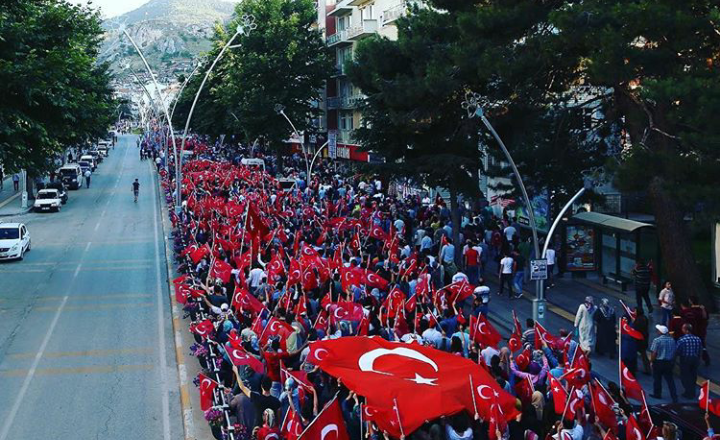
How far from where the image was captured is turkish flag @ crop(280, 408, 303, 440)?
10.1m

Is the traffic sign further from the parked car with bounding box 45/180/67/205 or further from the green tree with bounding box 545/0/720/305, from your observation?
the parked car with bounding box 45/180/67/205

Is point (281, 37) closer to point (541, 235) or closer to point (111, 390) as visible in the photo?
point (541, 235)

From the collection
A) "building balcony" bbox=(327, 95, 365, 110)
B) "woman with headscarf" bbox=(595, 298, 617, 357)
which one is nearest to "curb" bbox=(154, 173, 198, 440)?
"woman with headscarf" bbox=(595, 298, 617, 357)

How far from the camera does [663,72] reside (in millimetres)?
19094

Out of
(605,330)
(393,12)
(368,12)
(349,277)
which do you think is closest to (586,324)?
(605,330)

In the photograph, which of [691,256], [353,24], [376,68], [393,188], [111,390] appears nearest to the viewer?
[111,390]

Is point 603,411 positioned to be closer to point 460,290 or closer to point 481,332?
Answer: point 481,332

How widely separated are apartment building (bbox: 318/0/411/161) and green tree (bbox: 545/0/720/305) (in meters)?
35.4

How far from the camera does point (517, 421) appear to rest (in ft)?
35.9

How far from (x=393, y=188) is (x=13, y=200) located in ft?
77.4

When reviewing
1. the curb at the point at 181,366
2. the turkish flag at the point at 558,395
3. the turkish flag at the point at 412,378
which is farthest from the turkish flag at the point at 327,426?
the curb at the point at 181,366

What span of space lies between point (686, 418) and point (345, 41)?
55657 millimetres

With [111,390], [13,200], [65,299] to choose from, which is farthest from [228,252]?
[13,200]

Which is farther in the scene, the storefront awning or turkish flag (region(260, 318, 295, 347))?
the storefront awning
